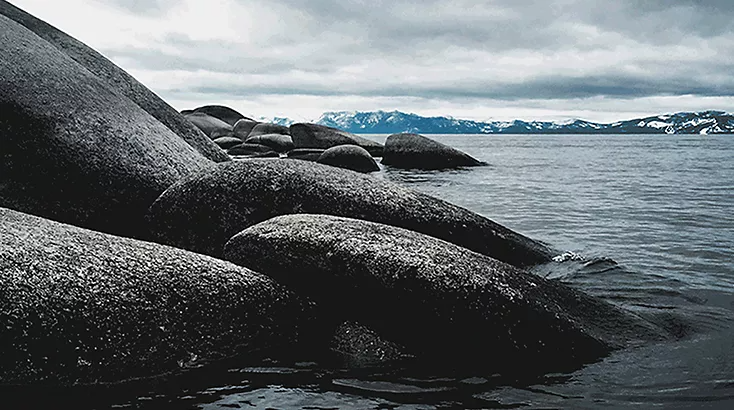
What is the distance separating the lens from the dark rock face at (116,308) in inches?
196

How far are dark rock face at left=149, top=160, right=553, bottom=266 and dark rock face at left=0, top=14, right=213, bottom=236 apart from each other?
0.76 meters

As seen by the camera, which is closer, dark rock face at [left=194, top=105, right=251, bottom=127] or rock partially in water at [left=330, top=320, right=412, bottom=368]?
rock partially in water at [left=330, top=320, right=412, bottom=368]

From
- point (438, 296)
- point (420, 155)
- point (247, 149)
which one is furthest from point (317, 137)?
point (438, 296)

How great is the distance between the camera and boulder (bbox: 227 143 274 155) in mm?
35484

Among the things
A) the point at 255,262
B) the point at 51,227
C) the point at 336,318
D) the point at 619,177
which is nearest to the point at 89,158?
the point at 51,227

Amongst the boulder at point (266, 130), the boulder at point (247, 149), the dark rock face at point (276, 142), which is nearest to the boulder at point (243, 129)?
the boulder at point (266, 130)

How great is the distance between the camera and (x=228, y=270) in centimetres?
602

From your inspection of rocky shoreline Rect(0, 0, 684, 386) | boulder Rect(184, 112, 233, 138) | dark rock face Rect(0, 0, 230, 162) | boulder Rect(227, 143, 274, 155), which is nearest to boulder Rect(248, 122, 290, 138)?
boulder Rect(184, 112, 233, 138)

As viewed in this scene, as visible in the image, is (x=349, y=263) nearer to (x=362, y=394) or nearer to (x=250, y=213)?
(x=362, y=394)

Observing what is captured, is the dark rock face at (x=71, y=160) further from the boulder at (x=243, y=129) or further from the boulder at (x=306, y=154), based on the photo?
the boulder at (x=243, y=129)

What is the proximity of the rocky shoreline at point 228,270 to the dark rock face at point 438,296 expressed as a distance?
0.01m

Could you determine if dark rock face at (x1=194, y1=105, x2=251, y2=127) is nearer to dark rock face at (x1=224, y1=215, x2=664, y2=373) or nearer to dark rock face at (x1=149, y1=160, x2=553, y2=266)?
dark rock face at (x1=149, y1=160, x2=553, y2=266)

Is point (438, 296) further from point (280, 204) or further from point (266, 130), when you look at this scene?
point (266, 130)

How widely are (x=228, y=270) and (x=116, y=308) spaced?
1.05 metres
